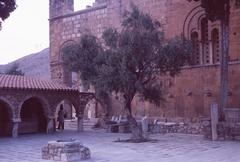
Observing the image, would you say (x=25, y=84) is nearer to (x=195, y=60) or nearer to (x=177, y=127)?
(x=177, y=127)

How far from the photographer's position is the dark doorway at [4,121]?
19688mm

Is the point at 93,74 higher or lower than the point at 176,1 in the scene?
lower

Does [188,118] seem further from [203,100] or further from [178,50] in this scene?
[178,50]

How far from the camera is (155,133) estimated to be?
779 inches

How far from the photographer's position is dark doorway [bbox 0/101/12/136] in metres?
19.7

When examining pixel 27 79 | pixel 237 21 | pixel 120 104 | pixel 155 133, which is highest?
pixel 237 21

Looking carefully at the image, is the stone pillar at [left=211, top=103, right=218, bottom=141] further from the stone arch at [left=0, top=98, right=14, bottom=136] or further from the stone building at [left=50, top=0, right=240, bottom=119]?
the stone arch at [left=0, top=98, right=14, bottom=136]

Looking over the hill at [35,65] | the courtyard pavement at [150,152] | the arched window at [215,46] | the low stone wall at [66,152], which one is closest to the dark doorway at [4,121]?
the courtyard pavement at [150,152]

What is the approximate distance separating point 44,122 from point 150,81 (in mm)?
7912

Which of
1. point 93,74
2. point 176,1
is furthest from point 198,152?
point 176,1

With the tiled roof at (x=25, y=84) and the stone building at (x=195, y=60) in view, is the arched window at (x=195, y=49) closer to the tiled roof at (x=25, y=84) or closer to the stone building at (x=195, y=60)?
the stone building at (x=195, y=60)

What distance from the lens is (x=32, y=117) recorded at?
21.3m

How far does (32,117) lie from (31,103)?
777mm

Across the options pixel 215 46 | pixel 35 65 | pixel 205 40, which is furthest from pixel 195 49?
pixel 35 65
